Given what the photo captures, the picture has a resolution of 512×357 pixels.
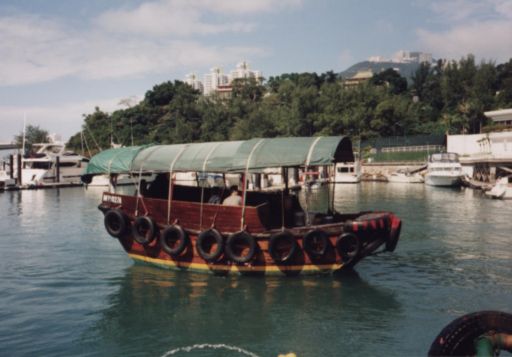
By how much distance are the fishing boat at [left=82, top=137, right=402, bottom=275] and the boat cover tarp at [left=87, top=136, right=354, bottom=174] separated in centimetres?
3

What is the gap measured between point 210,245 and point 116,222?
3.16m

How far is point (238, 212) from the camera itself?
12672mm

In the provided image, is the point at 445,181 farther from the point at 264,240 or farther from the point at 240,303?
the point at 240,303

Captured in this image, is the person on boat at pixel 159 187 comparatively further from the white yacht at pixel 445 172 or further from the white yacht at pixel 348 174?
the white yacht at pixel 348 174

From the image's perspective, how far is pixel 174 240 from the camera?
13336 mm

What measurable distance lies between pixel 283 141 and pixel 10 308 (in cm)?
783

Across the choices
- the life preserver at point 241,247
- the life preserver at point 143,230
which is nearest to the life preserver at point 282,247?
the life preserver at point 241,247

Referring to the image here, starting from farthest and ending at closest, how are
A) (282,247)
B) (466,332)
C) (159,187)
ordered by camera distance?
1. (159,187)
2. (282,247)
3. (466,332)

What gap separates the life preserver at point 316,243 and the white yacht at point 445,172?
3734 cm

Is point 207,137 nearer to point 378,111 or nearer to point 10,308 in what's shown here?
point 378,111

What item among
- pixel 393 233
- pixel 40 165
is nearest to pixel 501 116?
pixel 393 233

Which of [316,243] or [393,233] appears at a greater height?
[393,233]

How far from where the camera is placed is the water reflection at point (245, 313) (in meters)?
9.31

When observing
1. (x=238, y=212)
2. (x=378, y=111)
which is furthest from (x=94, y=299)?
(x=378, y=111)
